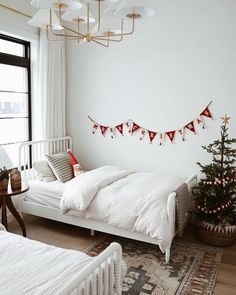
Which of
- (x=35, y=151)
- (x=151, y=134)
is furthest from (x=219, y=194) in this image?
(x=35, y=151)

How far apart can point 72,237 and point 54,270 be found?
5.80ft

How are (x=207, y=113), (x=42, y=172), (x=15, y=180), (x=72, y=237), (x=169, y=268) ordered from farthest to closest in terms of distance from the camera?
(x=42, y=172)
(x=207, y=113)
(x=72, y=237)
(x=15, y=180)
(x=169, y=268)

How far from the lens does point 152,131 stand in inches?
155

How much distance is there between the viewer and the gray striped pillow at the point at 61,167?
3.73 meters

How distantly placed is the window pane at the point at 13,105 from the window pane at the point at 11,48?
1.69 ft

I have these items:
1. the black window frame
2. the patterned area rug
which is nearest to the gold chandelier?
the black window frame

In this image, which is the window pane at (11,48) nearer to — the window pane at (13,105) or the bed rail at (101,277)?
the window pane at (13,105)

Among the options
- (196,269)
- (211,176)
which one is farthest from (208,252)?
(211,176)

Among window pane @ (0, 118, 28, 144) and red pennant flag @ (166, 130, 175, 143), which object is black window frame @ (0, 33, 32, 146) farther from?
red pennant flag @ (166, 130, 175, 143)

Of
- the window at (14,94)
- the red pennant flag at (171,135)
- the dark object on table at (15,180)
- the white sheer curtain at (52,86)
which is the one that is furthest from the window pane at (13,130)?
the red pennant flag at (171,135)

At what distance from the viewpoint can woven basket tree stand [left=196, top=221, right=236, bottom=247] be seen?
3141 millimetres

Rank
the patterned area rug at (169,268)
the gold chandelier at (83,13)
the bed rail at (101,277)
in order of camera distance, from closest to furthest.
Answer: the bed rail at (101,277)
the gold chandelier at (83,13)
the patterned area rug at (169,268)

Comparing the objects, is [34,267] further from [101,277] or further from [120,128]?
[120,128]

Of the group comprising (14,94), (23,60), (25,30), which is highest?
(25,30)
